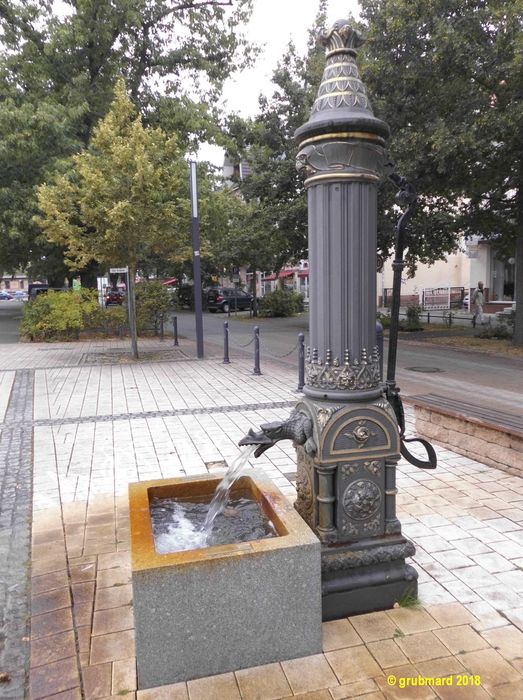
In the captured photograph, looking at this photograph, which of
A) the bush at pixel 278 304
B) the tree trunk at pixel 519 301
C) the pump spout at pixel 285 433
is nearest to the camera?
the pump spout at pixel 285 433

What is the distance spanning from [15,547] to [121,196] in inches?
380

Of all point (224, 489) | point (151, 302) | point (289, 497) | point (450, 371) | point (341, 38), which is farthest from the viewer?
point (151, 302)

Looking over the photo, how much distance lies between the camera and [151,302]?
64.3ft

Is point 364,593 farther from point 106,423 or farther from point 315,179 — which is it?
point 106,423

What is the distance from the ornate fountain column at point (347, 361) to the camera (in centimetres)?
280

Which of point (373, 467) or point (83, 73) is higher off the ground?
point (83, 73)

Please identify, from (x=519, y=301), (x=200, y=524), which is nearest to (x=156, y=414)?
(x=200, y=524)

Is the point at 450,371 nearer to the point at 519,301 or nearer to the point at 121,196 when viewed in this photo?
the point at 519,301

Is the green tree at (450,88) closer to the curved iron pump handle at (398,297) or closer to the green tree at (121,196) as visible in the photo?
the green tree at (121,196)

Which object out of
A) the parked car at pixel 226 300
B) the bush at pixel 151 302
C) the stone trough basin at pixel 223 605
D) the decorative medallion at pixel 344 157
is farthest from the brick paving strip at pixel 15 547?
the parked car at pixel 226 300

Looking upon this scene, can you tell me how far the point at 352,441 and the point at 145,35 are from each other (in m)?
21.8

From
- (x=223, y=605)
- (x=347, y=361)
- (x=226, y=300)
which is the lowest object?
(x=223, y=605)

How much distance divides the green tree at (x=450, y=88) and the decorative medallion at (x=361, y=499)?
9.79 metres

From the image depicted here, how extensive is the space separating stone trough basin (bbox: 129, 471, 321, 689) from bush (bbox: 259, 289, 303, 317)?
2764 cm
